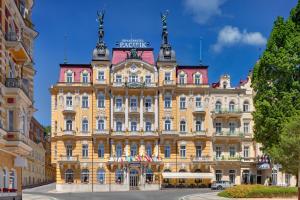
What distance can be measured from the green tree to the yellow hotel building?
33543 mm

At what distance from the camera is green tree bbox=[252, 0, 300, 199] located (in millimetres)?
47094

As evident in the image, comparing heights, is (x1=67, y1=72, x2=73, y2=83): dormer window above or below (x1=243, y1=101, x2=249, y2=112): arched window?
above

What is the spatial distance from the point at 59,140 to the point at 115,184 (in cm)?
1141

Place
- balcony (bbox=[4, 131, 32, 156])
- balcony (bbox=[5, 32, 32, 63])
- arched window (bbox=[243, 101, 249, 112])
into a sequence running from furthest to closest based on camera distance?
1. arched window (bbox=[243, 101, 249, 112])
2. balcony (bbox=[5, 32, 32, 63])
3. balcony (bbox=[4, 131, 32, 156])

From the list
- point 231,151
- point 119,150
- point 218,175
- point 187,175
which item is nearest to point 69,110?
point 119,150

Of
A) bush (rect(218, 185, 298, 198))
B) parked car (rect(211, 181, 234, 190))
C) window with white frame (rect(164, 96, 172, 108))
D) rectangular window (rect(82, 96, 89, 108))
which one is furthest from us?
window with white frame (rect(164, 96, 172, 108))

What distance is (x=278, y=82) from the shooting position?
49219 millimetres

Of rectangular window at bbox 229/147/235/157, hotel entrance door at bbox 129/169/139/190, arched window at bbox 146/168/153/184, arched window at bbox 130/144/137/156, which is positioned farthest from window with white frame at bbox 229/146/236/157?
hotel entrance door at bbox 129/169/139/190

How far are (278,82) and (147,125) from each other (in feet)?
122

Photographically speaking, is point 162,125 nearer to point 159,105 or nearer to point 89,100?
point 159,105

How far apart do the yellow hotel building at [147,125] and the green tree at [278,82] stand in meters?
33.5

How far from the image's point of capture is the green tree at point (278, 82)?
155ft

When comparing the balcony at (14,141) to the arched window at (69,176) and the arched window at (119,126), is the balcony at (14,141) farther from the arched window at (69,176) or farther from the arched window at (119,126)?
the arched window at (119,126)

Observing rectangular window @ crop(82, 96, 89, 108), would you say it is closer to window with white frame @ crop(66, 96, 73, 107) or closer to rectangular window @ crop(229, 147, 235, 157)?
window with white frame @ crop(66, 96, 73, 107)
